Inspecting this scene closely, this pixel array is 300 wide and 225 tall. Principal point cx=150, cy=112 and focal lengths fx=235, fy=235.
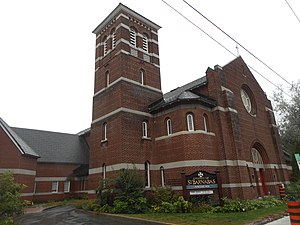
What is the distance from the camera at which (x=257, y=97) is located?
25.7m

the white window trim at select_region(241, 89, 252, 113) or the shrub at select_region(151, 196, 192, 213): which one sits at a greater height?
the white window trim at select_region(241, 89, 252, 113)

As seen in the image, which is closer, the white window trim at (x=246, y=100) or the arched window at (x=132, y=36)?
the arched window at (x=132, y=36)

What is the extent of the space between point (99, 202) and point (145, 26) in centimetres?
1768

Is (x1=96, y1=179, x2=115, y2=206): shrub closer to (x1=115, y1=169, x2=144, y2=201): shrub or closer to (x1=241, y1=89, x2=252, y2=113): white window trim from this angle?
(x1=115, y1=169, x2=144, y2=201): shrub

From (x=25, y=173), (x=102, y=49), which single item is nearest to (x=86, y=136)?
(x=25, y=173)

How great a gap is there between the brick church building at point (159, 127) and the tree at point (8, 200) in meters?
9.58

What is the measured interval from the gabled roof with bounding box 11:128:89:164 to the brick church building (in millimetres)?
1893

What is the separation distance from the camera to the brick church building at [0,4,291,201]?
18078mm

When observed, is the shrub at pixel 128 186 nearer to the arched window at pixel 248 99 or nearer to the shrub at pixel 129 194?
the shrub at pixel 129 194

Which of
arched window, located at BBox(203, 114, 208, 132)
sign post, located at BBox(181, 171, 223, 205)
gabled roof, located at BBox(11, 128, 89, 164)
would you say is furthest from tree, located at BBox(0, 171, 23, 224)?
gabled roof, located at BBox(11, 128, 89, 164)

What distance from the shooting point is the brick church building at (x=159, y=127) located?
59.3 ft

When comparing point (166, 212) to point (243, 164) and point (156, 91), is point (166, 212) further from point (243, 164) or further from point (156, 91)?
point (156, 91)

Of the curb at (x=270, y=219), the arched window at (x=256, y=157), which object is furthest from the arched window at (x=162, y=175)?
the arched window at (x=256, y=157)

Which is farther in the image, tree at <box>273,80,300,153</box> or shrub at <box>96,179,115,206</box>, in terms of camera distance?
tree at <box>273,80,300,153</box>
